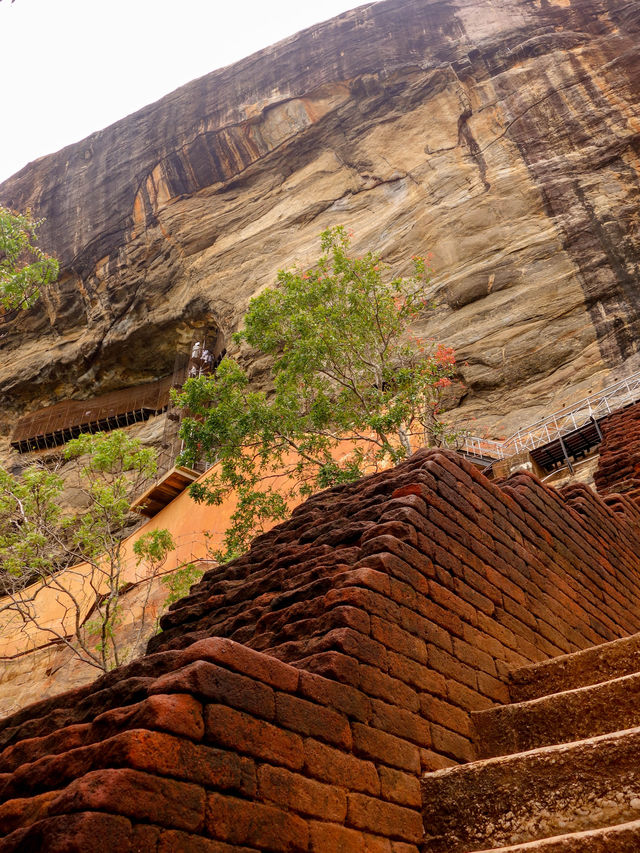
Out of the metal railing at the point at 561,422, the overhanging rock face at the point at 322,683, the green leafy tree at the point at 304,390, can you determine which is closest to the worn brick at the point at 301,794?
the overhanging rock face at the point at 322,683

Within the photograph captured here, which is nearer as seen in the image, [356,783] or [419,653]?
[356,783]

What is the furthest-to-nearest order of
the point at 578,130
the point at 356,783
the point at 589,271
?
the point at 578,130
the point at 589,271
the point at 356,783

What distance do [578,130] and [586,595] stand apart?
68.9 feet

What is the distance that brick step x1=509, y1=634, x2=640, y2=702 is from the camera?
123 inches

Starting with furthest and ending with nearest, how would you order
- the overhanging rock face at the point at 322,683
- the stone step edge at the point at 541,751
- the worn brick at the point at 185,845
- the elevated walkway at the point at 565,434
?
the elevated walkway at the point at 565,434 < the stone step edge at the point at 541,751 < the overhanging rock face at the point at 322,683 < the worn brick at the point at 185,845

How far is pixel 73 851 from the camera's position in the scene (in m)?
1.58

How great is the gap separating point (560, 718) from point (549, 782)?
54cm

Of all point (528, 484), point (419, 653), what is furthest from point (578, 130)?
point (419, 653)

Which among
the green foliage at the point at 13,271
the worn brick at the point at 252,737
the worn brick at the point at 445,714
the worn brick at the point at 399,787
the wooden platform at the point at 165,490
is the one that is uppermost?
the green foliage at the point at 13,271

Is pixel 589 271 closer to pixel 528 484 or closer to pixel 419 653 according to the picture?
pixel 528 484

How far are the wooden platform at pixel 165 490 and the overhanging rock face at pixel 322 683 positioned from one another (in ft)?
43.1

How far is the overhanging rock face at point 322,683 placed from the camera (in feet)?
6.18

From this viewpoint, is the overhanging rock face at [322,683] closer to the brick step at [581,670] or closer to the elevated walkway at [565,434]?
the brick step at [581,670]

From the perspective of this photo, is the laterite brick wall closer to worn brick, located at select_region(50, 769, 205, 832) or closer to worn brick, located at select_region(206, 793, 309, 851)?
worn brick, located at select_region(206, 793, 309, 851)
